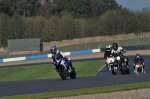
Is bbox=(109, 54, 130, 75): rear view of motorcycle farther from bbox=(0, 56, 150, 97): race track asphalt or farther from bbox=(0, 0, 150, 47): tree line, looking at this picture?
bbox=(0, 0, 150, 47): tree line

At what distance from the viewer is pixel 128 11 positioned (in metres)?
104

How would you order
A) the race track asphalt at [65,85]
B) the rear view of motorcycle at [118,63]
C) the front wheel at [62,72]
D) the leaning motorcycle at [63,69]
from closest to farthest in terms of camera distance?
the race track asphalt at [65,85]
the leaning motorcycle at [63,69]
the front wheel at [62,72]
the rear view of motorcycle at [118,63]

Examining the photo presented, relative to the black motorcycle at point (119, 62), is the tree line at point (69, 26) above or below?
above

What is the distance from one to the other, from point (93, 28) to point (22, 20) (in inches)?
581

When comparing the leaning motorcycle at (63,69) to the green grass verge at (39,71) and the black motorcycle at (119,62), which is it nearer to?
the black motorcycle at (119,62)

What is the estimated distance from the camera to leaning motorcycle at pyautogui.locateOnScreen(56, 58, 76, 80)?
21.8 m

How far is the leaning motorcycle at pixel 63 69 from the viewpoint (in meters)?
21.8

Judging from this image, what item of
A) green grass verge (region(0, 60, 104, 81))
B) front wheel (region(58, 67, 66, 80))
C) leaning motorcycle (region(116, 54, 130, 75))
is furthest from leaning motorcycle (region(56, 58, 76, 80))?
green grass verge (region(0, 60, 104, 81))

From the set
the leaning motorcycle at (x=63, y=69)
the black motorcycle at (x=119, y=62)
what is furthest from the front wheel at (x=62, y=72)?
the black motorcycle at (x=119, y=62)

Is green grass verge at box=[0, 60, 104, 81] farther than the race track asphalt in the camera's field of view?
Yes

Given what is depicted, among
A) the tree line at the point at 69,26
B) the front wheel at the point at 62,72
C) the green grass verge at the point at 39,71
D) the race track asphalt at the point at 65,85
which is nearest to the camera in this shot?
the race track asphalt at the point at 65,85

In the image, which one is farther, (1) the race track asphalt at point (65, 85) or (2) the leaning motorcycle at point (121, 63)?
(2) the leaning motorcycle at point (121, 63)

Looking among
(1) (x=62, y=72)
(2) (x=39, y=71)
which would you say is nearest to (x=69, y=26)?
(2) (x=39, y=71)

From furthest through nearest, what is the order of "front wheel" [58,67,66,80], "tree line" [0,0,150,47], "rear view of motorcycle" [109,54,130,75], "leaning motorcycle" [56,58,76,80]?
"tree line" [0,0,150,47], "rear view of motorcycle" [109,54,130,75], "front wheel" [58,67,66,80], "leaning motorcycle" [56,58,76,80]
